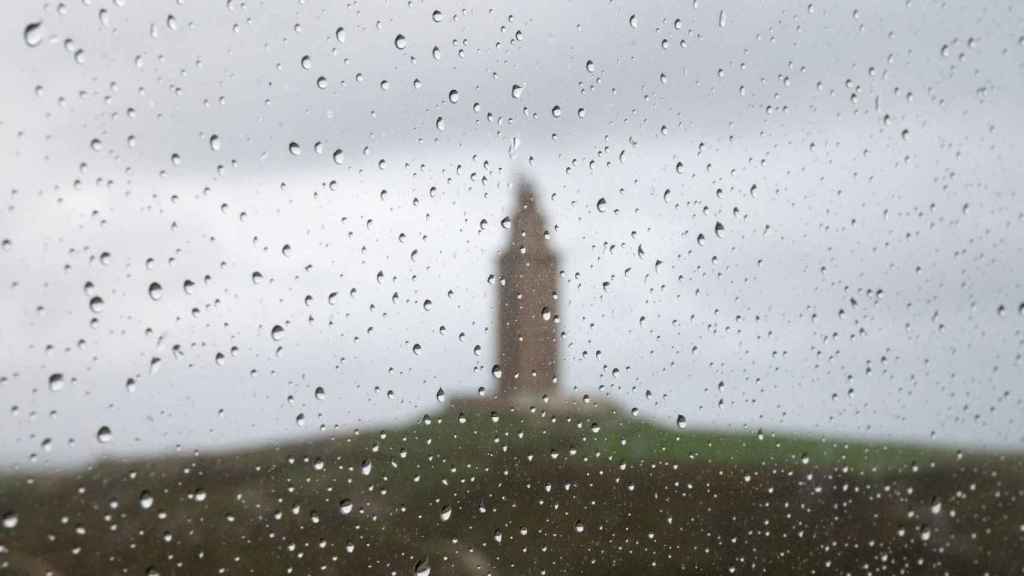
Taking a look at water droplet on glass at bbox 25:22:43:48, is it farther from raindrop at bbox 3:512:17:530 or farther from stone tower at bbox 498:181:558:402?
stone tower at bbox 498:181:558:402

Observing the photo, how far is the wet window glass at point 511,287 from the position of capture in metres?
0.72

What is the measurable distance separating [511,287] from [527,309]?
3 cm

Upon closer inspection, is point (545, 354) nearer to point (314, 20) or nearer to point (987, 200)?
point (314, 20)

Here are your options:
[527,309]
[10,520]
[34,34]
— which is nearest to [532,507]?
[527,309]

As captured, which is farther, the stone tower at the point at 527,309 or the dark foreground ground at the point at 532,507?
the stone tower at the point at 527,309

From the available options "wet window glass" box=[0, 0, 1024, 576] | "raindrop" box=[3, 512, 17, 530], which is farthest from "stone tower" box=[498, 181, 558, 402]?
"raindrop" box=[3, 512, 17, 530]

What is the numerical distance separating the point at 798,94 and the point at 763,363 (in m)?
0.32

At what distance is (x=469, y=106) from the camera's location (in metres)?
0.92

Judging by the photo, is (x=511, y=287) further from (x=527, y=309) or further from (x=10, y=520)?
(x=10, y=520)

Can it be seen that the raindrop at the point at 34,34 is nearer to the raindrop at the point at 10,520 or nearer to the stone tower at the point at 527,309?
the raindrop at the point at 10,520

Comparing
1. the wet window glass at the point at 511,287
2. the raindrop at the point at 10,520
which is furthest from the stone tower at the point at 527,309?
the raindrop at the point at 10,520

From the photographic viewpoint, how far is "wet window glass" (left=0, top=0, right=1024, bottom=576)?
28.4 inches

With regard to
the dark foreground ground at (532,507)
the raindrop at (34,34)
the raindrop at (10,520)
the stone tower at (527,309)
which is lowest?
the dark foreground ground at (532,507)

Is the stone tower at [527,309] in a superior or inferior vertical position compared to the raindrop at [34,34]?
inferior
